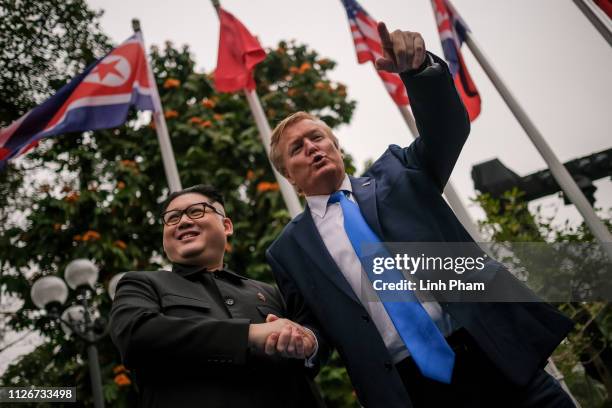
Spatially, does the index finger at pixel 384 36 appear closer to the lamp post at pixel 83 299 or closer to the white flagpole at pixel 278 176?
the white flagpole at pixel 278 176

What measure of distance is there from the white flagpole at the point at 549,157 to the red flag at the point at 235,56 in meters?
2.65

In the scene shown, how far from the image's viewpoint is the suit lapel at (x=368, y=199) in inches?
75.2

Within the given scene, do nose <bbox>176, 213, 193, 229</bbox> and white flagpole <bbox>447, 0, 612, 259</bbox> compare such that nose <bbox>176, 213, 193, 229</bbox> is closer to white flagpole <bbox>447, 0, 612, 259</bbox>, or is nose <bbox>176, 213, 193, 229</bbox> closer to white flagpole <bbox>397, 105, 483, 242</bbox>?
white flagpole <bbox>397, 105, 483, 242</bbox>

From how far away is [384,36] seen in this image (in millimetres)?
1625

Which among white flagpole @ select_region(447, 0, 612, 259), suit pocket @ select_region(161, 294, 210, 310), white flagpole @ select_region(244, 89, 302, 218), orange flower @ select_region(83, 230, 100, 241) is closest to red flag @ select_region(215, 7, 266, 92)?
white flagpole @ select_region(244, 89, 302, 218)

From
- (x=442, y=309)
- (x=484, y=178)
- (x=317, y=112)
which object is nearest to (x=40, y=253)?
(x=317, y=112)

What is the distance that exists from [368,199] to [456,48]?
4.23 metres

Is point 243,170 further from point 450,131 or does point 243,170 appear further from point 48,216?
point 450,131

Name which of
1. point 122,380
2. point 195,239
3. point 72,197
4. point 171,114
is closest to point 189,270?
point 195,239

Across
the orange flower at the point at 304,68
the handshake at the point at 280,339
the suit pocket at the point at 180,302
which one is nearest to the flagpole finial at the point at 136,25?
the orange flower at the point at 304,68

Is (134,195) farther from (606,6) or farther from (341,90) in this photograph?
(606,6)

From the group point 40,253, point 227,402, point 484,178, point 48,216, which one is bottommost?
point 227,402

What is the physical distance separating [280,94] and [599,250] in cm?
696

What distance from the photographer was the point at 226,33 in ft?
19.4
